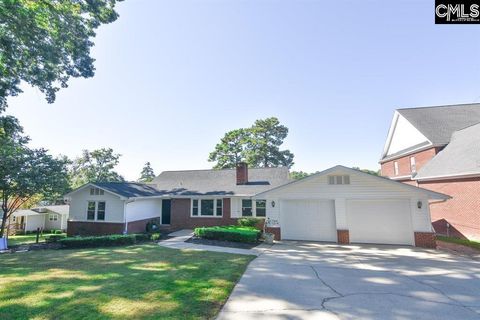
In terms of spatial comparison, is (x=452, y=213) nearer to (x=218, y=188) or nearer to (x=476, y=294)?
(x=476, y=294)

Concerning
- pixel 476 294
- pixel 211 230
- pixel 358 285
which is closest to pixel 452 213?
pixel 476 294

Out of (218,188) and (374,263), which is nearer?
(374,263)

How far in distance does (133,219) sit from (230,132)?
967 inches

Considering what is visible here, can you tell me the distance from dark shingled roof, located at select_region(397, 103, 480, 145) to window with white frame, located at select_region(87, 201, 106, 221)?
26434mm

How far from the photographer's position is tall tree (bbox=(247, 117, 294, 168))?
128 ft

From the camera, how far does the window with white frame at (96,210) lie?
57.7 ft

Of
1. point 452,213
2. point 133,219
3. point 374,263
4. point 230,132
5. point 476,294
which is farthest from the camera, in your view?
point 230,132

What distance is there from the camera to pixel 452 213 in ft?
52.5

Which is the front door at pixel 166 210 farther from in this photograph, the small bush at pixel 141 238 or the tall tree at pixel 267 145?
the tall tree at pixel 267 145

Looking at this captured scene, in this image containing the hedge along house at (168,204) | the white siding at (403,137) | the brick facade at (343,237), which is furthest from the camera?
the white siding at (403,137)

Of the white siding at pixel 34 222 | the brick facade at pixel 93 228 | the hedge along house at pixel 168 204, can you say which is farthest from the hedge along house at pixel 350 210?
the white siding at pixel 34 222

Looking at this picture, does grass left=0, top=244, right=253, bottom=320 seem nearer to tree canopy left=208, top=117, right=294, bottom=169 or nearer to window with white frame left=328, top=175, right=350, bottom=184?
window with white frame left=328, top=175, right=350, bottom=184

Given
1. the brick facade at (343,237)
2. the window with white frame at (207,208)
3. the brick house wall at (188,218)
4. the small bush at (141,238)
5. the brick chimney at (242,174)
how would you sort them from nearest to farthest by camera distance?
the brick facade at (343,237) → the small bush at (141,238) → the brick house wall at (188,218) → the window with white frame at (207,208) → the brick chimney at (242,174)

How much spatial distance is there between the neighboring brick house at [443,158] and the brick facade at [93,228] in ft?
71.1
